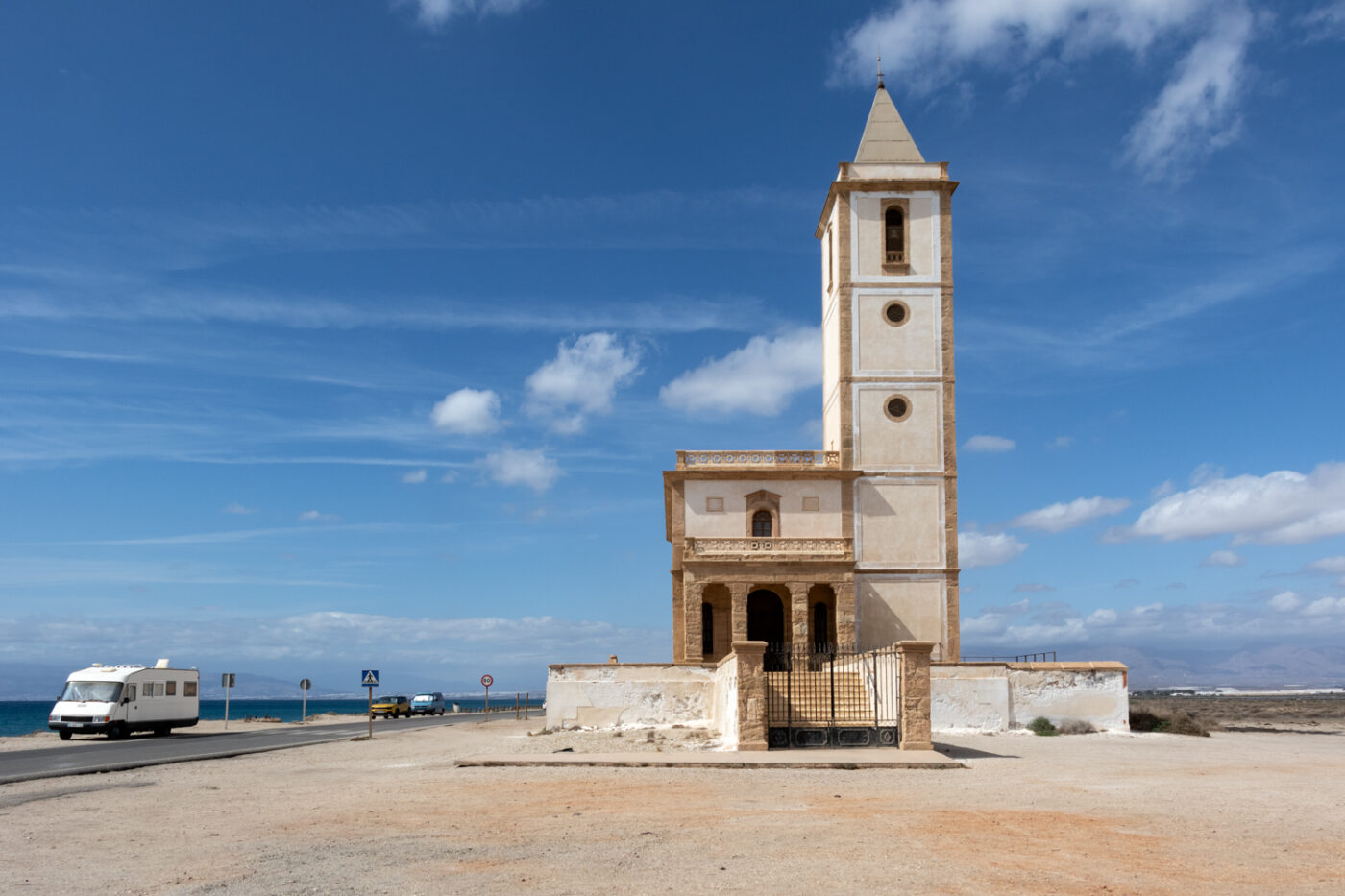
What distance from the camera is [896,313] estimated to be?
39719 mm

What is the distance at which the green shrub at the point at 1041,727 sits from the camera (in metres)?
27.8

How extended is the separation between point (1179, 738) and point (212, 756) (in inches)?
890

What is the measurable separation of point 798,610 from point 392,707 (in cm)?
2720

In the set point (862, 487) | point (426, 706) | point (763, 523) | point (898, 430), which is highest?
point (898, 430)

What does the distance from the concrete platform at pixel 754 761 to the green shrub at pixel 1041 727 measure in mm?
9677

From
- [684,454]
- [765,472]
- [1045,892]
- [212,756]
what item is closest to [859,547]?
[765,472]

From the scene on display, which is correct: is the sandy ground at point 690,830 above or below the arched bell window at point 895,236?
below

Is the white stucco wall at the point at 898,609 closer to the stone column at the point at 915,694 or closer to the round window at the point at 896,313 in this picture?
the round window at the point at 896,313

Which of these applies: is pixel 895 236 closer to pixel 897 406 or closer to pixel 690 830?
pixel 897 406

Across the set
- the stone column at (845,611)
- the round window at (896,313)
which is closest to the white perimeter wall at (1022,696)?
the stone column at (845,611)

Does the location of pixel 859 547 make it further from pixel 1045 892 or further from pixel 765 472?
pixel 1045 892

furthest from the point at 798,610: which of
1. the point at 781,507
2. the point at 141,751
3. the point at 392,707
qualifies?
the point at 392,707

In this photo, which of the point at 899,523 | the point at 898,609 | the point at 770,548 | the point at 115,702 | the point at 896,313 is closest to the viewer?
the point at 115,702

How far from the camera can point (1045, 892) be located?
27.3ft
